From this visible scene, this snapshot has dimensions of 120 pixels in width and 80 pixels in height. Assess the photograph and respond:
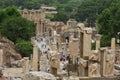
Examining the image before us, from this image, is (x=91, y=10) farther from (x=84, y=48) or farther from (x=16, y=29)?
(x=84, y=48)

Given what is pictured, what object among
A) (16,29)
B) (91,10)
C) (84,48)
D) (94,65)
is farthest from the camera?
(91,10)

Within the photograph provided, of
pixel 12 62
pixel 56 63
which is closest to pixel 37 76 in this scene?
pixel 56 63

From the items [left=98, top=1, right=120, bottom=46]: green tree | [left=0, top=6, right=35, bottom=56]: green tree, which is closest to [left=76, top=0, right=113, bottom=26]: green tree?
[left=0, top=6, right=35, bottom=56]: green tree

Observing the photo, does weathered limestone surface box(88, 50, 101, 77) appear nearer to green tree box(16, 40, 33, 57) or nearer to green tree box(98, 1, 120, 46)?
green tree box(16, 40, 33, 57)

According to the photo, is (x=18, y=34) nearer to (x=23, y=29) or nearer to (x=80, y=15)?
(x=23, y=29)

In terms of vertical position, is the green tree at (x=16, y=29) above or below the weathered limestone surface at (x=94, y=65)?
below

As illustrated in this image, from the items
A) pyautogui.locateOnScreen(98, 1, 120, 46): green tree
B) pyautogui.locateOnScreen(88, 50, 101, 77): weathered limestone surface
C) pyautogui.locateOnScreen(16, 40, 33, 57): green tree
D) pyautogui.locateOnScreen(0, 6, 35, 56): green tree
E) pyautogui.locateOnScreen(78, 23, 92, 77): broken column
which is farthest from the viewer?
pyautogui.locateOnScreen(0, 6, 35, 56): green tree

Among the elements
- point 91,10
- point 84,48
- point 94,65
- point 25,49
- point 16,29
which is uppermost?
point 84,48

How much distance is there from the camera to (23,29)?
55.0 metres

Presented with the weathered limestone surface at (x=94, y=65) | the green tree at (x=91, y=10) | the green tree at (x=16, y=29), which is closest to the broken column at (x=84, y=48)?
the weathered limestone surface at (x=94, y=65)

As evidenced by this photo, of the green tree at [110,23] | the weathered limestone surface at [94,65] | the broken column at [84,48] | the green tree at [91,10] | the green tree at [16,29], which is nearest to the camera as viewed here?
the weathered limestone surface at [94,65]

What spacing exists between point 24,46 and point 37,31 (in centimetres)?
2171

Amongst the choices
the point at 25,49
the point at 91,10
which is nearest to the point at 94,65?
the point at 25,49

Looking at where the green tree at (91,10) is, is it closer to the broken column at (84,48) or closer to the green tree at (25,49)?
the green tree at (25,49)
